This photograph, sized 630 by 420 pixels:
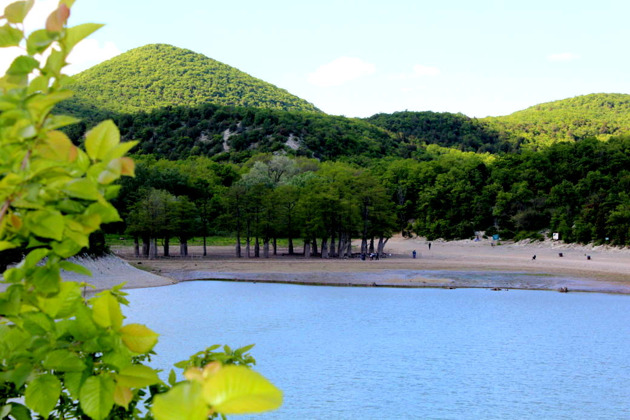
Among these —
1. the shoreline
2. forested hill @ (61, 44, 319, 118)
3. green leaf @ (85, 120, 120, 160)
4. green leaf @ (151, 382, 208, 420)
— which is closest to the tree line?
the shoreline

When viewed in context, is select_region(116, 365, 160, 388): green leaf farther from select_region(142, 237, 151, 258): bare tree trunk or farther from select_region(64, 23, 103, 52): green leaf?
select_region(142, 237, 151, 258): bare tree trunk

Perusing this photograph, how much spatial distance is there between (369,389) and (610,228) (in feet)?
179

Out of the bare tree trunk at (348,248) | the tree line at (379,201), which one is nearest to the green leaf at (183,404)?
the tree line at (379,201)

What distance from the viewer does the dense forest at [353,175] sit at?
56531mm

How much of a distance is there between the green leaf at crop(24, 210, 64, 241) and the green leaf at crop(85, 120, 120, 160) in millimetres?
151

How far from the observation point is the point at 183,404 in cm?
85

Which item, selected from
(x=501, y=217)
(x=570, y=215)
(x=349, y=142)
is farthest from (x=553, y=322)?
(x=349, y=142)

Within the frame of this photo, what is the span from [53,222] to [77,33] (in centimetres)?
44

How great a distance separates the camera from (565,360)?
69.4 ft

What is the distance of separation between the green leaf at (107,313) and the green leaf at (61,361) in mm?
131

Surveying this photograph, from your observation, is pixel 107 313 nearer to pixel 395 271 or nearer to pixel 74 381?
pixel 74 381

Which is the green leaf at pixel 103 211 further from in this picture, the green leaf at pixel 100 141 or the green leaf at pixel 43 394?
the green leaf at pixel 43 394

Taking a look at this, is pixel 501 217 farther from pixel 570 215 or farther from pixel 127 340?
pixel 127 340

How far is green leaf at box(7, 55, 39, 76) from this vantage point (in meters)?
1.35
